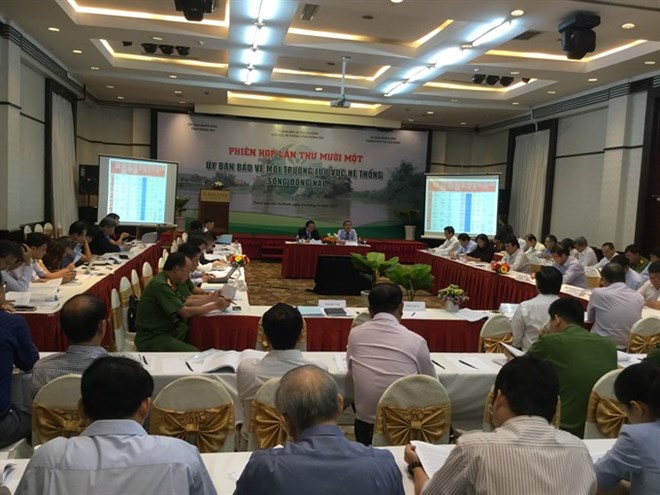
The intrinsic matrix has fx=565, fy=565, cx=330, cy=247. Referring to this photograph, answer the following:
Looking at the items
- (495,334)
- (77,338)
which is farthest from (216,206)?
(77,338)

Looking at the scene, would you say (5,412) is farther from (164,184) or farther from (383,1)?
(164,184)

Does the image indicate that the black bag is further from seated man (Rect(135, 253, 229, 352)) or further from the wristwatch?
the wristwatch

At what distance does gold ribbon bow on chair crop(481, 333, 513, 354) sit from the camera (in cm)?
392

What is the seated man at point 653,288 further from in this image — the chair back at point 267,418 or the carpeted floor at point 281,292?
the chair back at point 267,418

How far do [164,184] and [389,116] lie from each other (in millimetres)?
5590

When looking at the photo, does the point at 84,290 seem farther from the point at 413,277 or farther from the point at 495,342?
the point at 495,342

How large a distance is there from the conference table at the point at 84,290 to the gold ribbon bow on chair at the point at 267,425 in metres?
2.26

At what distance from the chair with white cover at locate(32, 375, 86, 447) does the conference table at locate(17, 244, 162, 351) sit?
1.80 m

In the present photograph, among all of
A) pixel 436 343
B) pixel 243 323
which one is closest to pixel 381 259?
pixel 436 343

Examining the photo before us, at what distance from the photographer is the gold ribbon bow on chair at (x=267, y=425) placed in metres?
2.27

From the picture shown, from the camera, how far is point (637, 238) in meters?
8.95

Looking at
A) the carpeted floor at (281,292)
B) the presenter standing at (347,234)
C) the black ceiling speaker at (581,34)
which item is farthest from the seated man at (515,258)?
the presenter standing at (347,234)

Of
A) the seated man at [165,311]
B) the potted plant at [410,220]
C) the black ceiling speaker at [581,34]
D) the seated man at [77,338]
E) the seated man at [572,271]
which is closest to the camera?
the seated man at [77,338]

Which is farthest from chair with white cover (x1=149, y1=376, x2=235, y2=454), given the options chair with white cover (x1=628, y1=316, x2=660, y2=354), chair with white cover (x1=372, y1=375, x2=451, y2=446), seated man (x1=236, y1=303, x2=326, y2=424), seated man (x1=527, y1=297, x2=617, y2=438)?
chair with white cover (x1=628, y1=316, x2=660, y2=354)
